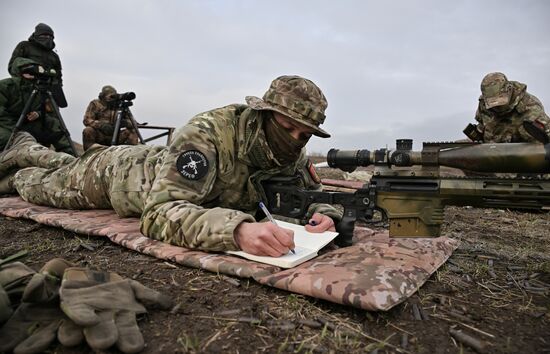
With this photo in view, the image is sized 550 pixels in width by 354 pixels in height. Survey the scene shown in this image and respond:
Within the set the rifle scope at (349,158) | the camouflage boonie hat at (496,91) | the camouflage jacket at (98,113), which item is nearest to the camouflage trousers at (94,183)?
the rifle scope at (349,158)

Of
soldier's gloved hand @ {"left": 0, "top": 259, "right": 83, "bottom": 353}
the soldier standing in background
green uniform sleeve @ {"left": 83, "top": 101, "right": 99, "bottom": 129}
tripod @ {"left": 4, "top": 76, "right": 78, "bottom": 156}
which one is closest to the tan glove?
soldier's gloved hand @ {"left": 0, "top": 259, "right": 83, "bottom": 353}

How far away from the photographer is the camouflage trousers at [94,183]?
11.7 feet

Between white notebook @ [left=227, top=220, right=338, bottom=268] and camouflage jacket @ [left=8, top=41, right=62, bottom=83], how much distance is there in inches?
311

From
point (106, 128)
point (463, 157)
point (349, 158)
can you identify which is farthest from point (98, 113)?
point (463, 157)

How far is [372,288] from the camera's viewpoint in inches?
76.8

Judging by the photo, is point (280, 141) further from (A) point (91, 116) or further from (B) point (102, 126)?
(A) point (91, 116)

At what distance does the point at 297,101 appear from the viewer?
9.35 ft

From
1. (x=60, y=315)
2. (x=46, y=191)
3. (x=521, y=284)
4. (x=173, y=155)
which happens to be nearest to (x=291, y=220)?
(x=173, y=155)

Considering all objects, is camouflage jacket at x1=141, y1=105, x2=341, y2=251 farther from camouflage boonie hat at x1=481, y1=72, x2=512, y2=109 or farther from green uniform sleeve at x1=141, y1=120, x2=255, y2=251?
camouflage boonie hat at x1=481, y1=72, x2=512, y2=109

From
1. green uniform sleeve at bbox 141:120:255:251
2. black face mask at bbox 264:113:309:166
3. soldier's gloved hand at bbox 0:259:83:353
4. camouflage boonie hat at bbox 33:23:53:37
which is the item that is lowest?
soldier's gloved hand at bbox 0:259:83:353

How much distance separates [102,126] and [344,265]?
9085mm

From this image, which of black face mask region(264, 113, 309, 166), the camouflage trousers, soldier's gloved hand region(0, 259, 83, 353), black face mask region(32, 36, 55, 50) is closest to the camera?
soldier's gloved hand region(0, 259, 83, 353)

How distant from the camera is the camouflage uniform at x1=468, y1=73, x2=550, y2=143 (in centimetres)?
745

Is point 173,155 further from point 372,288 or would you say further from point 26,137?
point 26,137
